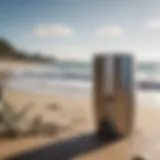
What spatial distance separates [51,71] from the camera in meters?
1.00

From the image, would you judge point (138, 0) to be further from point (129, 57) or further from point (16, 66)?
point (16, 66)

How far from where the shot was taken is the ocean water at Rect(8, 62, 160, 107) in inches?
36.9

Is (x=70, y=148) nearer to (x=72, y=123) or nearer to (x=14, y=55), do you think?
(x=72, y=123)

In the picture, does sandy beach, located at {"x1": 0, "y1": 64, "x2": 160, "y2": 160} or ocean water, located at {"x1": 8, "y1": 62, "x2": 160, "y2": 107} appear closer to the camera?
sandy beach, located at {"x1": 0, "y1": 64, "x2": 160, "y2": 160}

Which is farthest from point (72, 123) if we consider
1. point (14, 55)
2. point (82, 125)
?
point (14, 55)

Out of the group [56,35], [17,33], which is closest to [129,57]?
[56,35]

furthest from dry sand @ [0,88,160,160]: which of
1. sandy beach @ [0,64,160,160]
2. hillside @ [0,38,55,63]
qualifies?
hillside @ [0,38,55,63]

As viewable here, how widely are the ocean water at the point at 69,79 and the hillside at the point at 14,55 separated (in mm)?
29

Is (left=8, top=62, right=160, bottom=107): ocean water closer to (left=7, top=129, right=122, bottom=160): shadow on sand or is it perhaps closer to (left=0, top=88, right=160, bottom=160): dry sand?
(left=0, top=88, right=160, bottom=160): dry sand

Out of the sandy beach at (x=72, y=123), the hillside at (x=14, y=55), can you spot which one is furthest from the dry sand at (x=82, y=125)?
the hillside at (x=14, y=55)

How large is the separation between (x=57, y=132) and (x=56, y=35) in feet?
1.03

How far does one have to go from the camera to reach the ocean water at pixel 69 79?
0.94 metres

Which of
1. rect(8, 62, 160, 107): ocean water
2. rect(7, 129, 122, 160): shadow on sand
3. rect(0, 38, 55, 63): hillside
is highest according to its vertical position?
rect(0, 38, 55, 63): hillside

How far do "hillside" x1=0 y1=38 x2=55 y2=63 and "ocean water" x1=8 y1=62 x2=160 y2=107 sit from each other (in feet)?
0.10
